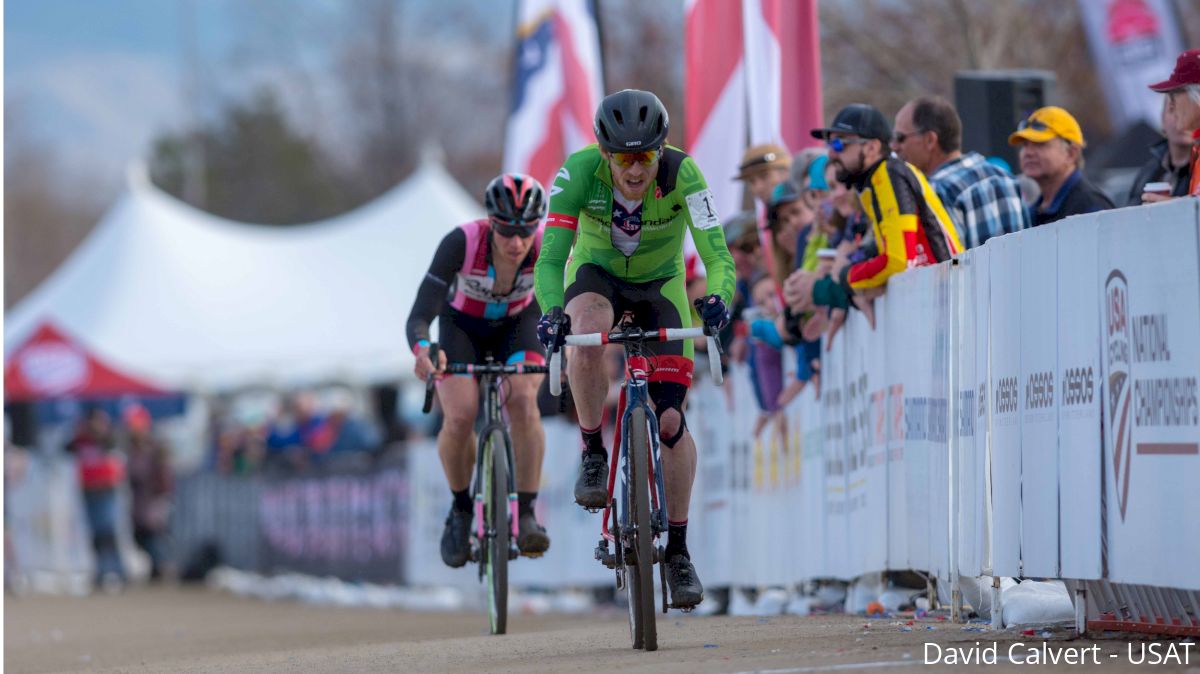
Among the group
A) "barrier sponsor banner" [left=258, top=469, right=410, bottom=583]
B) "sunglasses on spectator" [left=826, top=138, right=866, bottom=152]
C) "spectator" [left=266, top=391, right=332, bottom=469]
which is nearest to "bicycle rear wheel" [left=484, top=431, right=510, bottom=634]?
"sunglasses on spectator" [left=826, top=138, right=866, bottom=152]

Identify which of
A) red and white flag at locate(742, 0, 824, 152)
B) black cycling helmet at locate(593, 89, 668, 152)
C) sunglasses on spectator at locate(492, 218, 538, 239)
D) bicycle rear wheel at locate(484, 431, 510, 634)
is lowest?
bicycle rear wheel at locate(484, 431, 510, 634)

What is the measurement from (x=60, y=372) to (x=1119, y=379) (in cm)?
2136

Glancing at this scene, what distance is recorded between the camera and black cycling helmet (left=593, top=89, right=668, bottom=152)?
7668mm

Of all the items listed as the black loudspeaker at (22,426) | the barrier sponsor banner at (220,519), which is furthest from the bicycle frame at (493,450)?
the black loudspeaker at (22,426)

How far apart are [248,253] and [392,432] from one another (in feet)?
21.8

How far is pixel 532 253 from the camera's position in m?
10.3

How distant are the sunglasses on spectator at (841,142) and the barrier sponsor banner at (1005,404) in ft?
5.32

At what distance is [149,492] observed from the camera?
86.7 ft

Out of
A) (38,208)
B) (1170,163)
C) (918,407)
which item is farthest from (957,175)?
(38,208)

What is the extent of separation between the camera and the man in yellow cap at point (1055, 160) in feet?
31.6

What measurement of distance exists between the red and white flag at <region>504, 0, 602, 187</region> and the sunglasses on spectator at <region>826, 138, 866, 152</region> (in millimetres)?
7746

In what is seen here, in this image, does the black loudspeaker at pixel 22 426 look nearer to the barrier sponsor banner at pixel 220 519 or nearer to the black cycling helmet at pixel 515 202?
the barrier sponsor banner at pixel 220 519

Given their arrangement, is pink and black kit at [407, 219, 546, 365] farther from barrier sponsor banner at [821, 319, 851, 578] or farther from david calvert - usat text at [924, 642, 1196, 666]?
david calvert - usat text at [924, 642, 1196, 666]

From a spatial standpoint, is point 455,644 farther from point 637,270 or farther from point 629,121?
point 629,121
